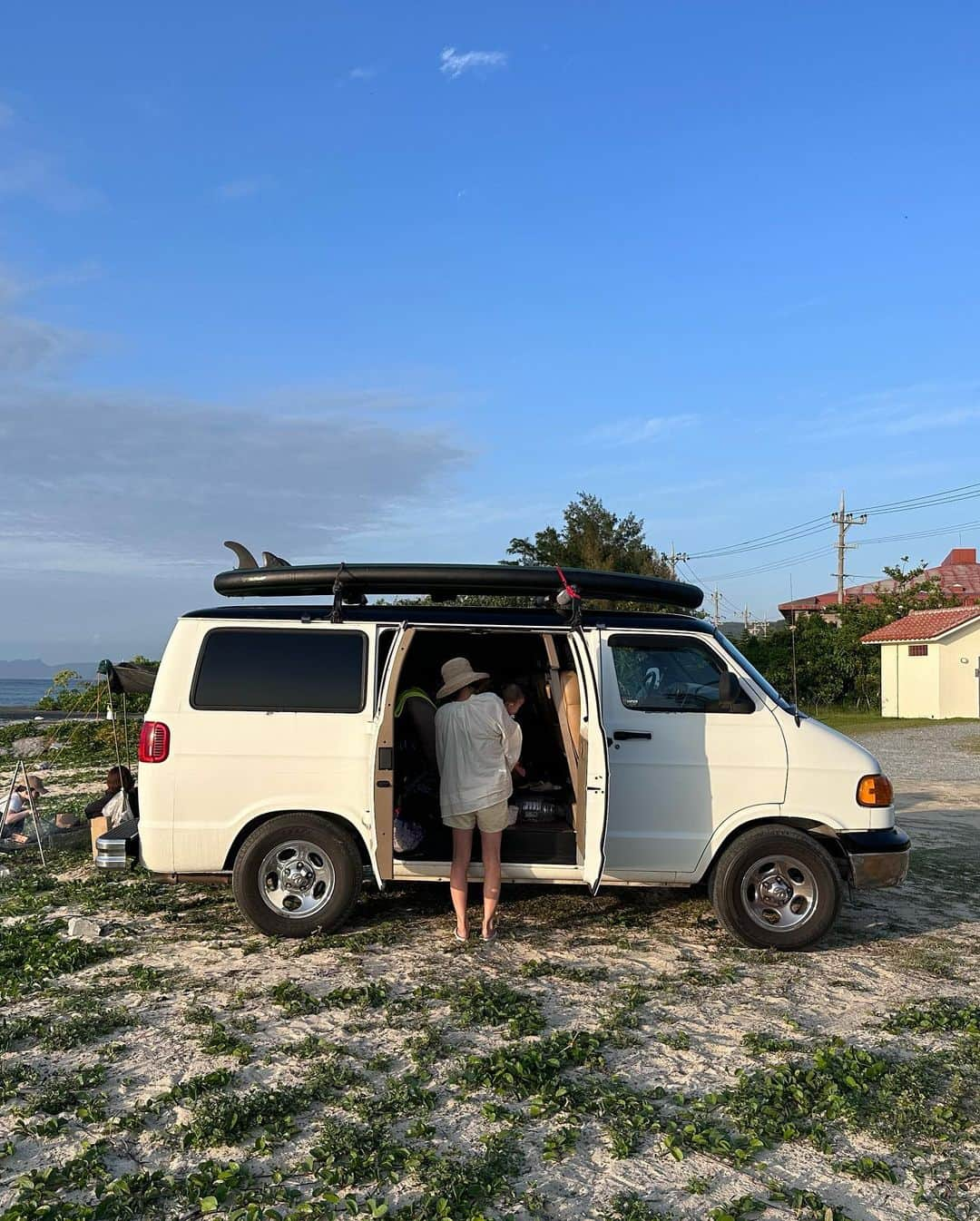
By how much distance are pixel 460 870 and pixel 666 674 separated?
6.21 ft

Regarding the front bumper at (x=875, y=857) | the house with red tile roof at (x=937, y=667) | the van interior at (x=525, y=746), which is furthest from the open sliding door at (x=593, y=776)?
the house with red tile roof at (x=937, y=667)

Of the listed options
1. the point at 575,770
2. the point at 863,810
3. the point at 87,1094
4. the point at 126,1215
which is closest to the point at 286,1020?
the point at 87,1094

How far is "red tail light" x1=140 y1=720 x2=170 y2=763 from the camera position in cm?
684

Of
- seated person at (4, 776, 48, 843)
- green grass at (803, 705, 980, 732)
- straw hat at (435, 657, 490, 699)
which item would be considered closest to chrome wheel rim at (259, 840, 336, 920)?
straw hat at (435, 657, 490, 699)

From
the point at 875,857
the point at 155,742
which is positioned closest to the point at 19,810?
the point at 155,742

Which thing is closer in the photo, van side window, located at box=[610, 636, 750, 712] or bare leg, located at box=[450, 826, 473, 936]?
bare leg, located at box=[450, 826, 473, 936]

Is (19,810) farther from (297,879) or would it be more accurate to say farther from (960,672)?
(960,672)

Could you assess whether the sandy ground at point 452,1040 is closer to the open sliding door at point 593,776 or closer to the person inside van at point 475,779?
the person inside van at point 475,779

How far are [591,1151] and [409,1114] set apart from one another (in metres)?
0.77

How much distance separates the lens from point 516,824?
7.20 m

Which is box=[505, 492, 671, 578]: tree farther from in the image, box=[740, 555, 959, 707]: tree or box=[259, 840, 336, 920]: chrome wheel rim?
box=[259, 840, 336, 920]: chrome wheel rim

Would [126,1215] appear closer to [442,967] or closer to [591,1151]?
[591,1151]

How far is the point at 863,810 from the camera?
6.85 metres

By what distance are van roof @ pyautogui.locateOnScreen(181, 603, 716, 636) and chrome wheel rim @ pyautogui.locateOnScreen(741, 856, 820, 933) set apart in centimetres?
159
